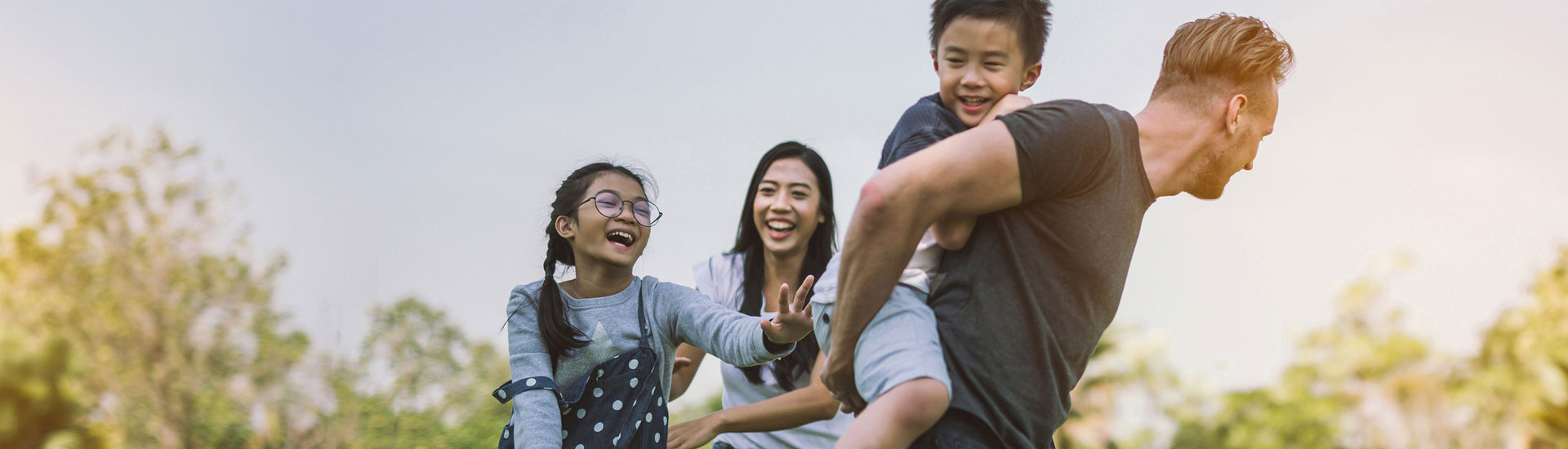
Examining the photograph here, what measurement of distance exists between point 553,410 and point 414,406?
171 inches

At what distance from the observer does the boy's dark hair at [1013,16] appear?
224 centimetres

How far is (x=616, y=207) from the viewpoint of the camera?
289 centimetres

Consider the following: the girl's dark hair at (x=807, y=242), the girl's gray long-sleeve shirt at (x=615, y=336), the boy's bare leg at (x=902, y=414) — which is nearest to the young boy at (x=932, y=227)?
the boy's bare leg at (x=902, y=414)

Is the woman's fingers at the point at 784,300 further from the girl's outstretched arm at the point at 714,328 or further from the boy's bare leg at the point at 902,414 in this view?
the boy's bare leg at the point at 902,414

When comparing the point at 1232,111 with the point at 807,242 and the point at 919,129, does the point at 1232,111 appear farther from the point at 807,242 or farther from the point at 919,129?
the point at 807,242

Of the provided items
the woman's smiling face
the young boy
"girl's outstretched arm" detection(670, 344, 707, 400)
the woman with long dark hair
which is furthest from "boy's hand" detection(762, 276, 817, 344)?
the woman's smiling face

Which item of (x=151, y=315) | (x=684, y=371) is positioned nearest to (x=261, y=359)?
(x=151, y=315)

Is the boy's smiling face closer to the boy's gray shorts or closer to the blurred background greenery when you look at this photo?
the boy's gray shorts

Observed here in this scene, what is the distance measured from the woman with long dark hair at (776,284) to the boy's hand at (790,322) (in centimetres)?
67

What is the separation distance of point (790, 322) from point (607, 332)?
20.8 inches

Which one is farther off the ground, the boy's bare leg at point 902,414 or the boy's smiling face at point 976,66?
the boy's smiling face at point 976,66

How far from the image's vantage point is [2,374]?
16.8ft

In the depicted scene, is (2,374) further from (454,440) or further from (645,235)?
(645,235)

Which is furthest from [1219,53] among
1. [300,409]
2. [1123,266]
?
[300,409]
